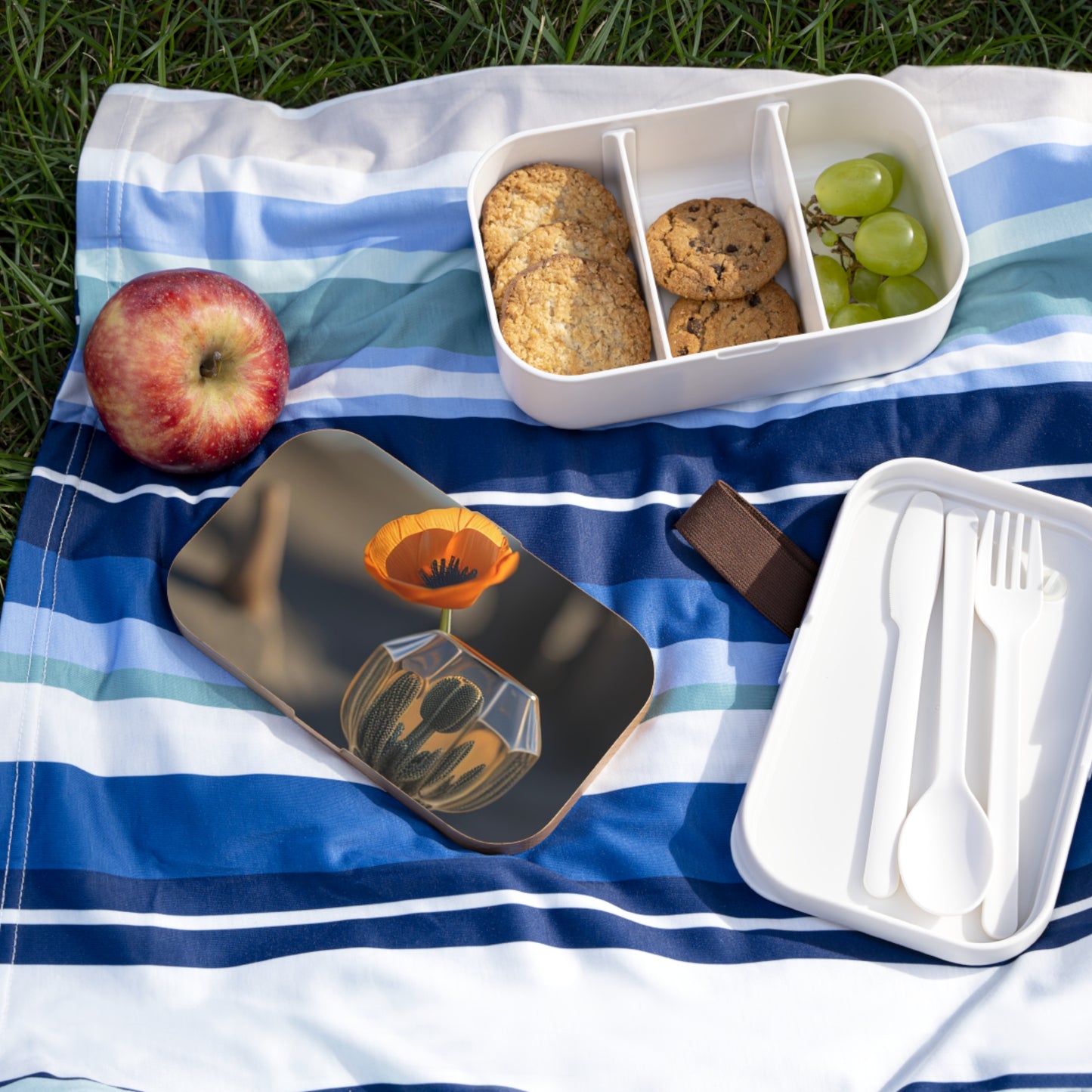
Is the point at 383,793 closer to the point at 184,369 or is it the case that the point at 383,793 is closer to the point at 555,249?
the point at 184,369

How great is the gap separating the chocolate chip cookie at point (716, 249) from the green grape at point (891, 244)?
0.24ft

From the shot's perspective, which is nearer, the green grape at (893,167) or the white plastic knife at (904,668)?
the white plastic knife at (904,668)

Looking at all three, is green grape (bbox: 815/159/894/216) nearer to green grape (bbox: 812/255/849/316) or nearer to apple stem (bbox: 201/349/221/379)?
green grape (bbox: 812/255/849/316)

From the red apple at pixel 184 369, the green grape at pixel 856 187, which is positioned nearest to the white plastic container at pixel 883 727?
the green grape at pixel 856 187

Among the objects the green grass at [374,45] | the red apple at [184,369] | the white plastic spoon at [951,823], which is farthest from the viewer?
the green grass at [374,45]

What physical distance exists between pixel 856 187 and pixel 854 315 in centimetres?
11

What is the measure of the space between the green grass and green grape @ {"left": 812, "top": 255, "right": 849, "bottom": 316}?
0.97ft

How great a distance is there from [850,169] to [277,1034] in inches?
34.6

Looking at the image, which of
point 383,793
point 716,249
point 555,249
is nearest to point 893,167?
point 716,249

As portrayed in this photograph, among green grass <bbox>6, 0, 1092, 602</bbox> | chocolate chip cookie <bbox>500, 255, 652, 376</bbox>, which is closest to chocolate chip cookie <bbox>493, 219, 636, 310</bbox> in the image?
chocolate chip cookie <bbox>500, 255, 652, 376</bbox>

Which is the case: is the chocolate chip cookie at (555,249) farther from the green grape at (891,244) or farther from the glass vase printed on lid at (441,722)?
the glass vase printed on lid at (441,722)

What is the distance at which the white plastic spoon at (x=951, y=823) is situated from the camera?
2.74 feet

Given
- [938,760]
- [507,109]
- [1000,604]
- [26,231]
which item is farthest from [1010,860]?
[26,231]

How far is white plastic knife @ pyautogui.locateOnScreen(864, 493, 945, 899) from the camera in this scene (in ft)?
2.80
